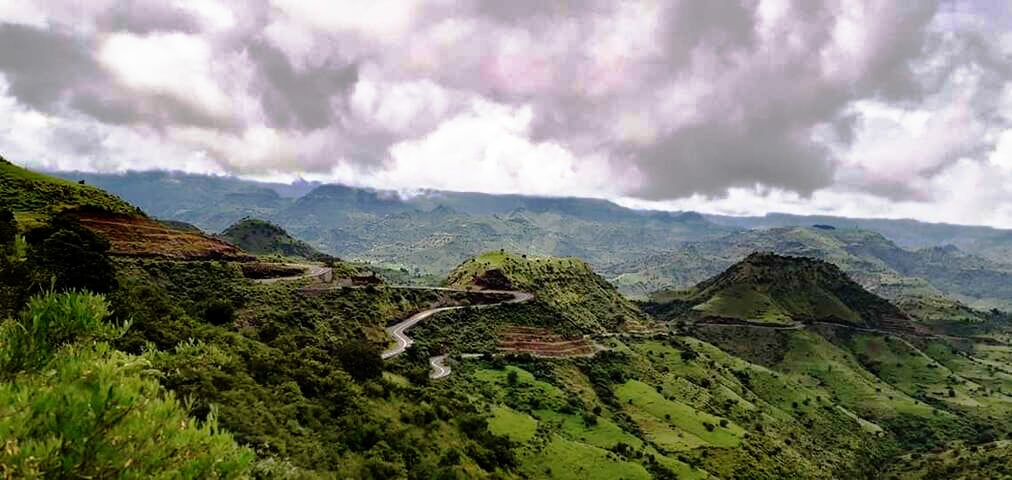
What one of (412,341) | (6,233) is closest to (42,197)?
(6,233)

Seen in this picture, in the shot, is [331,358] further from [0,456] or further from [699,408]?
[699,408]

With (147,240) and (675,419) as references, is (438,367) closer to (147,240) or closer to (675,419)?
(675,419)

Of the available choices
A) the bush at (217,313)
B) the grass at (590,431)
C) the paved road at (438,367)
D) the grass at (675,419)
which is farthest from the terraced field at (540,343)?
the bush at (217,313)

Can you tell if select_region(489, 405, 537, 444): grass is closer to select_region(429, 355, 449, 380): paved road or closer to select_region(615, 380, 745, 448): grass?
select_region(429, 355, 449, 380): paved road

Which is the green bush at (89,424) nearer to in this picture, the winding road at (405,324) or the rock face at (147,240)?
the winding road at (405,324)

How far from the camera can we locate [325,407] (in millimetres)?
55875

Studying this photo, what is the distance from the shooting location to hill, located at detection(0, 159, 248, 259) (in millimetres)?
→ 102606

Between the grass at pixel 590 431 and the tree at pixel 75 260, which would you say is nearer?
the tree at pixel 75 260

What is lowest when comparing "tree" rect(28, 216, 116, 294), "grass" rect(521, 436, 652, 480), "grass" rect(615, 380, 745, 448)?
"grass" rect(615, 380, 745, 448)

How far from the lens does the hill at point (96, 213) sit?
102606 mm

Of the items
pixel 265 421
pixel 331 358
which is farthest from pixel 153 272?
pixel 265 421

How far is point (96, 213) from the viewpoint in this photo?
109 metres

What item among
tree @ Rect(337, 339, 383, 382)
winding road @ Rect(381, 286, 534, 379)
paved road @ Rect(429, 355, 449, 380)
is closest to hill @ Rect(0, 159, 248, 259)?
winding road @ Rect(381, 286, 534, 379)

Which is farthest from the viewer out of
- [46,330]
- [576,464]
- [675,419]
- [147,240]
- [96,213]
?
[675,419]
